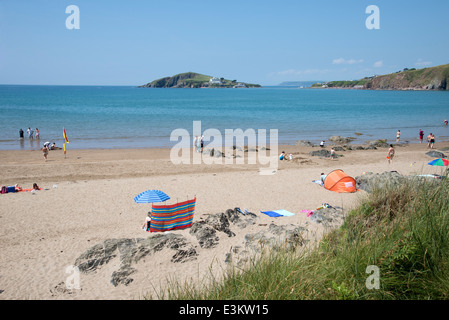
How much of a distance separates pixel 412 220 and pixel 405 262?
915mm

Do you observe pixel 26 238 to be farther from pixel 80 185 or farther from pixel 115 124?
pixel 115 124

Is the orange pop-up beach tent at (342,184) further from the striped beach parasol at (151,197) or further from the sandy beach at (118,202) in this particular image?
the striped beach parasol at (151,197)

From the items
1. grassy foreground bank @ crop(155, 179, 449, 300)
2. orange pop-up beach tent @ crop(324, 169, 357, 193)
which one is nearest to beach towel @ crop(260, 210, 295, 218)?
orange pop-up beach tent @ crop(324, 169, 357, 193)

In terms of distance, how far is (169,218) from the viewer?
1024cm

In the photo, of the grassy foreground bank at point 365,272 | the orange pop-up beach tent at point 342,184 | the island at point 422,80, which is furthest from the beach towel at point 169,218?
the island at point 422,80

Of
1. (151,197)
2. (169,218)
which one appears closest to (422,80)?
(151,197)

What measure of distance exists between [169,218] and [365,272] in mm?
6946

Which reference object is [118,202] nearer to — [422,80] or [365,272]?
[365,272]

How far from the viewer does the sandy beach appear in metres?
7.36

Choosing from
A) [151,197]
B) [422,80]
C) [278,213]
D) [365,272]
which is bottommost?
[278,213]

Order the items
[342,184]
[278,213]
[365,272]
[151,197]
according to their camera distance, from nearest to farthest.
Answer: [365,272] < [278,213] < [151,197] < [342,184]

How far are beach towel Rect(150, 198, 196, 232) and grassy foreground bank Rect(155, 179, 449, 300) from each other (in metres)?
5.81

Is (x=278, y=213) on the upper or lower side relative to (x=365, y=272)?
lower

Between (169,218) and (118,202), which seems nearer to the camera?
(169,218)
